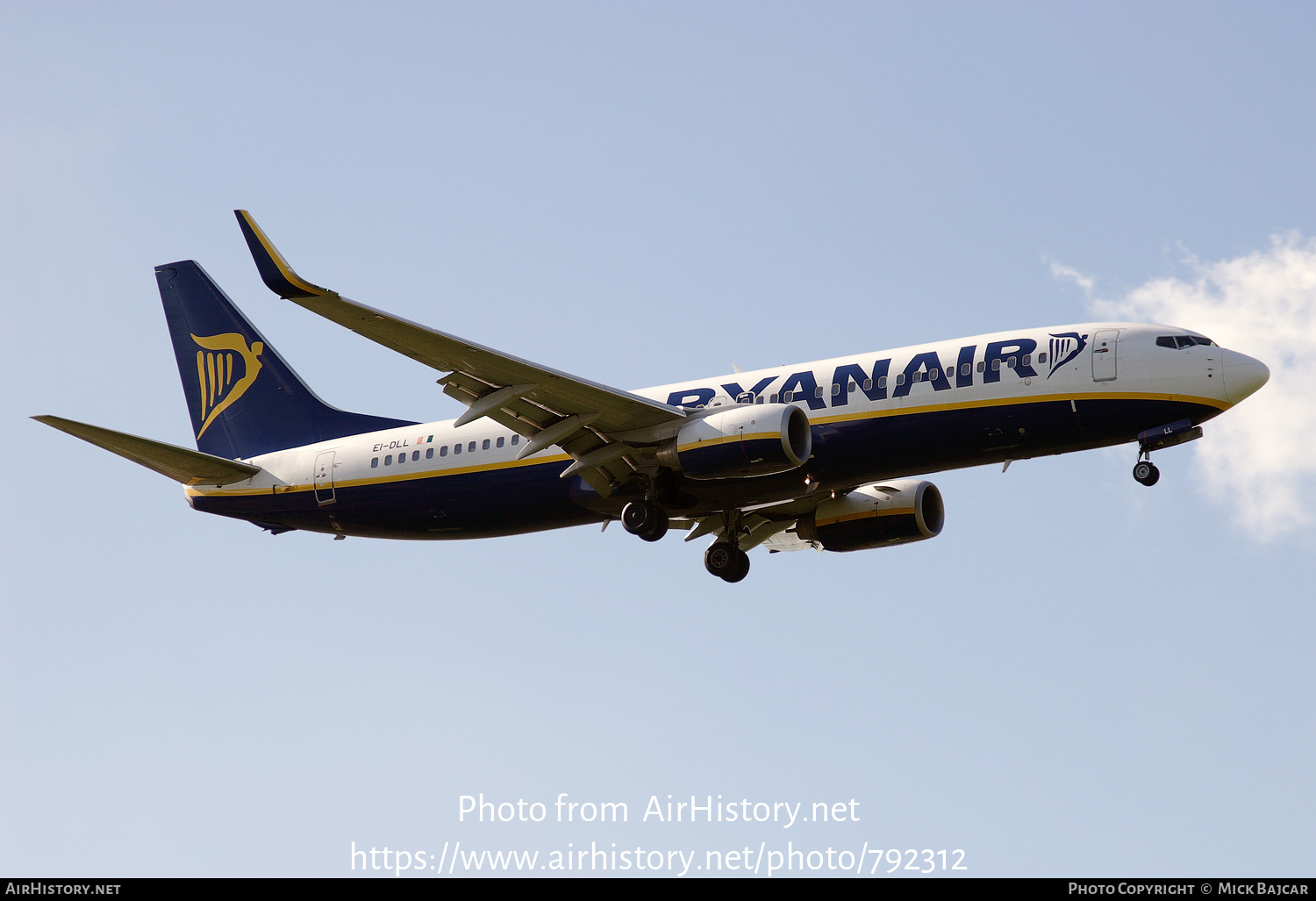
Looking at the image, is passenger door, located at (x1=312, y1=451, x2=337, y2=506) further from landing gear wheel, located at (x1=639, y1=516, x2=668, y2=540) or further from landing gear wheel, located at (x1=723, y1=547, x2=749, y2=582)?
landing gear wheel, located at (x1=723, y1=547, x2=749, y2=582)

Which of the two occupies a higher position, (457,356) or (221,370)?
(221,370)

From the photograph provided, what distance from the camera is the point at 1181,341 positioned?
98.9 ft

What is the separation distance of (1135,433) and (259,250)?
60.4ft

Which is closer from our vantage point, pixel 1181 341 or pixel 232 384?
pixel 1181 341

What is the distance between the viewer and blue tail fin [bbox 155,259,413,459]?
38562 millimetres

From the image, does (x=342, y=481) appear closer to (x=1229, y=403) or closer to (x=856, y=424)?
(x=856, y=424)

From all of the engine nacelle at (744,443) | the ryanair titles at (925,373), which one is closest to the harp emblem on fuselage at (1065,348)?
the ryanair titles at (925,373)

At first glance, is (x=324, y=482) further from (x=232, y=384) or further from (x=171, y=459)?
(x=232, y=384)

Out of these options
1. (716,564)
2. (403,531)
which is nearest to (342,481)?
(403,531)

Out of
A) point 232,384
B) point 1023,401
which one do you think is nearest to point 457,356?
point 1023,401

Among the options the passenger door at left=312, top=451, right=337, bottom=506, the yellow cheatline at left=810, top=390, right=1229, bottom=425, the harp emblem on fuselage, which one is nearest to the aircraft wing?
the yellow cheatline at left=810, top=390, right=1229, bottom=425

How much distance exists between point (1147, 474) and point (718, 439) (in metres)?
9.36

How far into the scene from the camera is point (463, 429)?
114 feet
